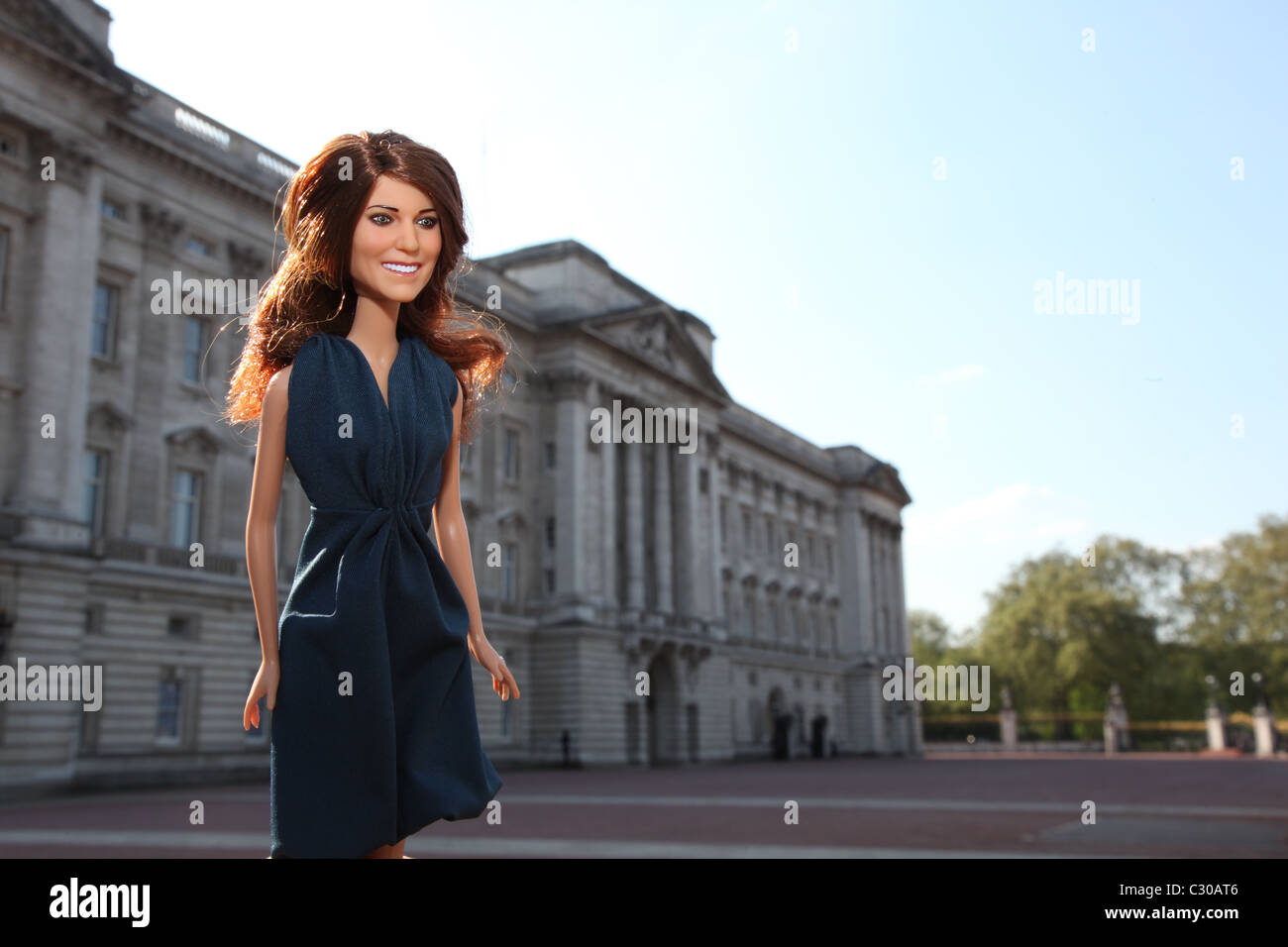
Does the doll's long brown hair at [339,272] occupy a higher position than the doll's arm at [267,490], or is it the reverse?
the doll's long brown hair at [339,272]

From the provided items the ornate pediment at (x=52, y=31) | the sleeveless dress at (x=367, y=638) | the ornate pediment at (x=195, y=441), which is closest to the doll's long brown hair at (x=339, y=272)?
the sleeveless dress at (x=367, y=638)

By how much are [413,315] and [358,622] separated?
1058mm

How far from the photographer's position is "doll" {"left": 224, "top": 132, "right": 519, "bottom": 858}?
285cm

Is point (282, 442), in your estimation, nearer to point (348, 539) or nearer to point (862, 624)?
point (348, 539)

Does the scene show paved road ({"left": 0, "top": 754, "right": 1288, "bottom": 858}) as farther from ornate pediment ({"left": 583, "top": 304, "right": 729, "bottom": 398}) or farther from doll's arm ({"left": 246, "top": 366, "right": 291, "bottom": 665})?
ornate pediment ({"left": 583, "top": 304, "right": 729, "bottom": 398})

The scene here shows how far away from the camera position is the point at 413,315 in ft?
11.6

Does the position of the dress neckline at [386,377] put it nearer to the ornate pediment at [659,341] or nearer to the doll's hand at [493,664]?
the doll's hand at [493,664]

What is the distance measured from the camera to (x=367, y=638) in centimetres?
288

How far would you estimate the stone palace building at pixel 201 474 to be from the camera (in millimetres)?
24969

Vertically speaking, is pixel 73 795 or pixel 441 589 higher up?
pixel 441 589

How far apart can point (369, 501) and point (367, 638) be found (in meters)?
Result: 0.37

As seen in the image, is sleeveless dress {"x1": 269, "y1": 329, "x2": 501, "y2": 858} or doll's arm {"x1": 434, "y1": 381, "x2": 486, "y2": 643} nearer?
sleeveless dress {"x1": 269, "y1": 329, "x2": 501, "y2": 858}

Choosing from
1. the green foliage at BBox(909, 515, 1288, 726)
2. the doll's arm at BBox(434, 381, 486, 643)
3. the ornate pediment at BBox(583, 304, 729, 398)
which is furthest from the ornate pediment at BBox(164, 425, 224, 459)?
the green foliage at BBox(909, 515, 1288, 726)

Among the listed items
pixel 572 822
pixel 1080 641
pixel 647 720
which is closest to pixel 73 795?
pixel 572 822
